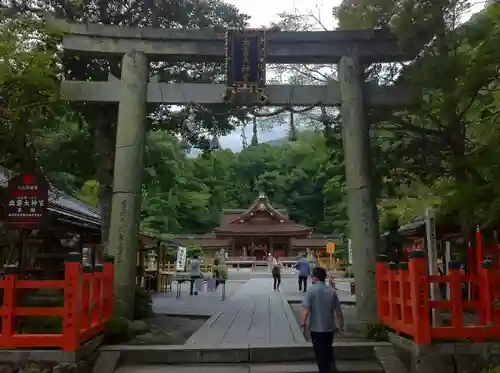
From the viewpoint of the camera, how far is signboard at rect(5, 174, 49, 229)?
325 inches

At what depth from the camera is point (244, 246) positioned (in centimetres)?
5522

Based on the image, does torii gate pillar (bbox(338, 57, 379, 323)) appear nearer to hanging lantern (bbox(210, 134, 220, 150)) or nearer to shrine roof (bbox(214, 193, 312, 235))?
hanging lantern (bbox(210, 134, 220, 150))

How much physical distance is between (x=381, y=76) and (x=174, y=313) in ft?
25.2

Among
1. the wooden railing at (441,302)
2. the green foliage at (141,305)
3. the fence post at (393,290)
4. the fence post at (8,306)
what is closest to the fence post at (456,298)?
the wooden railing at (441,302)

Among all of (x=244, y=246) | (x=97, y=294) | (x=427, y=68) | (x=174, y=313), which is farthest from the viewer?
(x=244, y=246)

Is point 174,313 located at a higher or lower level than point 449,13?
lower

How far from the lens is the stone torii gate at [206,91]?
31.8ft

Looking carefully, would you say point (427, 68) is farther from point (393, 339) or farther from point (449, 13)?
point (393, 339)

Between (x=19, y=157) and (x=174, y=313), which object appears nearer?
(x=19, y=157)

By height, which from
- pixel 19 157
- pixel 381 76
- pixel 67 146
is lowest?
pixel 19 157

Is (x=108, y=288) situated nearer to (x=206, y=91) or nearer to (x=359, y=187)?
(x=206, y=91)

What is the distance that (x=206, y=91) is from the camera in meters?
10.4

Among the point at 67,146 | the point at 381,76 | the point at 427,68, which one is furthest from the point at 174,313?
the point at 427,68

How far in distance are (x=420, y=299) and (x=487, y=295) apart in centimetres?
109
